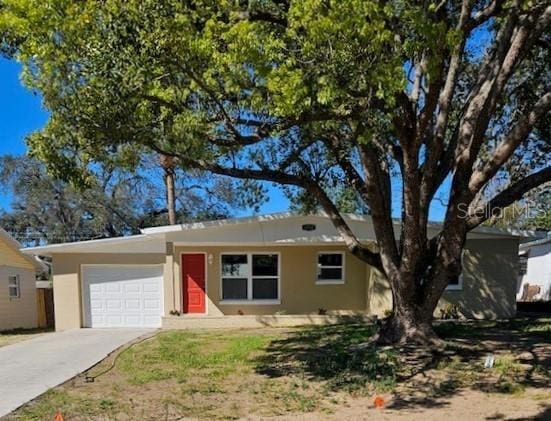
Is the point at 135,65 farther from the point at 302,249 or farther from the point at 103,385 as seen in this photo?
the point at 302,249

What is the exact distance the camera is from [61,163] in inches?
341

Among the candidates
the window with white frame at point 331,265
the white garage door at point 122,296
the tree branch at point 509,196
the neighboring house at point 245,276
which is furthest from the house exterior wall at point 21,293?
the tree branch at point 509,196

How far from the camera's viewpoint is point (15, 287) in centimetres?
1992

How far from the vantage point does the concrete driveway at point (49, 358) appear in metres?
7.62

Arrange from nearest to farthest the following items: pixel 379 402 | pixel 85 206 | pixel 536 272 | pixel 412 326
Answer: pixel 379 402 < pixel 412 326 < pixel 536 272 < pixel 85 206

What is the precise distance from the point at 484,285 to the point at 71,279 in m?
13.5

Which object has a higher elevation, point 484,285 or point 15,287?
point 484,285

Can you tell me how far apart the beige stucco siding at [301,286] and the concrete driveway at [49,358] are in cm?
268

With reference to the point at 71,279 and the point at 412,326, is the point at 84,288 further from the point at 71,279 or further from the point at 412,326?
the point at 412,326

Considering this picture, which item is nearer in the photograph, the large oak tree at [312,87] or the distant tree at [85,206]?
the large oak tree at [312,87]

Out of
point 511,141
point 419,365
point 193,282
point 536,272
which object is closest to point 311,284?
point 193,282

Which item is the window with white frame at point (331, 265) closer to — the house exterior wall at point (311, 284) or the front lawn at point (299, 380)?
the house exterior wall at point (311, 284)

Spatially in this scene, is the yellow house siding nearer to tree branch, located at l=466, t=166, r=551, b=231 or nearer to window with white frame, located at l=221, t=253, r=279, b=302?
window with white frame, located at l=221, t=253, r=279, b=302

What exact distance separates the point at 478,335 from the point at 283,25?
823cm
